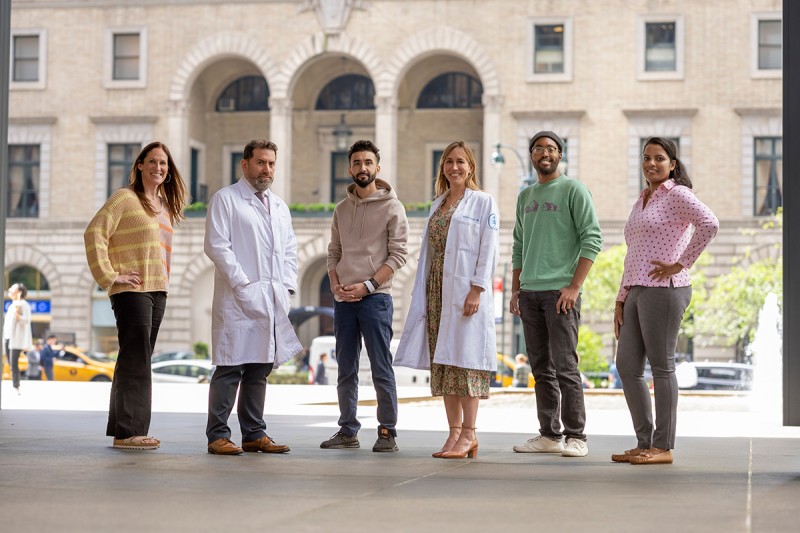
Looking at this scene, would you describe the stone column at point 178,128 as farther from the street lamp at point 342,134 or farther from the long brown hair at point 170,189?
the long brown hair at point 170,189

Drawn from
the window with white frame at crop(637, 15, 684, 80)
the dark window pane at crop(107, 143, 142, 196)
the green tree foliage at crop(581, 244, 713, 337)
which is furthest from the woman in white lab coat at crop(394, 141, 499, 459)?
the dark window pane at crop(107, 143, 142, 196)

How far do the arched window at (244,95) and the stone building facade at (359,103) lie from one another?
0.07 metres

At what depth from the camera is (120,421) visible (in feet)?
28.3

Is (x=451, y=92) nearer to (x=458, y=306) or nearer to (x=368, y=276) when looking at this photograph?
(x=368, y=276)

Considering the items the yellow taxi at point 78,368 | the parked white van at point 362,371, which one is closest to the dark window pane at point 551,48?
the parked white van at point 362,371

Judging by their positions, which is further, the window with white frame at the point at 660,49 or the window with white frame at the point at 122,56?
the window with white frame at the point at 122,56

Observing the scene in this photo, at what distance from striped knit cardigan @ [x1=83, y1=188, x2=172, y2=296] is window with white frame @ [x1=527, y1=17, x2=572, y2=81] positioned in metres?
38.3

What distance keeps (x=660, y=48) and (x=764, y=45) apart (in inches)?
138

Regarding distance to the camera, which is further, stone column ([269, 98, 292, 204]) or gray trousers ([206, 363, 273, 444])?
stone column ([269, 98, 292, 204])

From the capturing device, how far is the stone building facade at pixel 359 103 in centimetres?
4538

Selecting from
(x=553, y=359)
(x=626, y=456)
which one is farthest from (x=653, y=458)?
(x=553, y=359)

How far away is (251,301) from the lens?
8484 millimetres

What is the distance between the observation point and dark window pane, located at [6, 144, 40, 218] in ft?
164

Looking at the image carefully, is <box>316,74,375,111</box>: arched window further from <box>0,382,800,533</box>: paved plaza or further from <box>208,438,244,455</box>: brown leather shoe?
<box>208,438,244,455</box>: brown leather shoe
